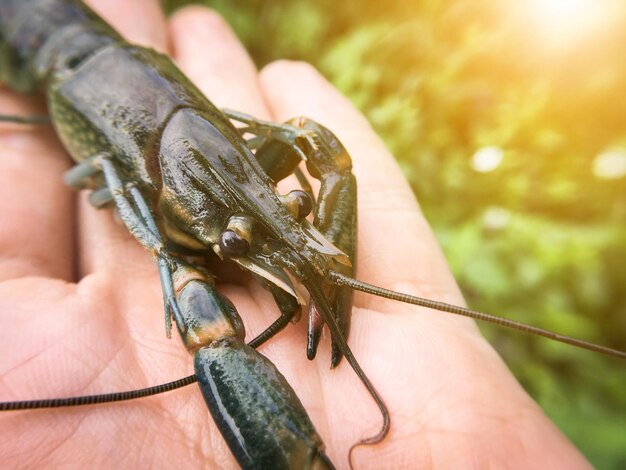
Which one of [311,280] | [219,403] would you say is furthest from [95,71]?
[219,403]

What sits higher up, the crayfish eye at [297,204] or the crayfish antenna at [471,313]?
the crayfish eye at [297,204]

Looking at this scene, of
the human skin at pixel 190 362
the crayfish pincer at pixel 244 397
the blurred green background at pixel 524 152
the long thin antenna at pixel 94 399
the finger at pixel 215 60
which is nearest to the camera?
the crayfish pincer at pixel 244 397

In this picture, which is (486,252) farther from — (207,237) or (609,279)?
(207,237)

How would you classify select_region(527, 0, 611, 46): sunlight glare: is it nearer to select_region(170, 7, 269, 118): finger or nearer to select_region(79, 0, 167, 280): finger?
select_region(170, 7, 269, 118): finger

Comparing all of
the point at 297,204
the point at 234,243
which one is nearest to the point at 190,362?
the point at 234,243

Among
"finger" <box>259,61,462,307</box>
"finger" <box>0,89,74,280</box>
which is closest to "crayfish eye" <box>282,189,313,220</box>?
"finger" <box>259,61,462,307</box>

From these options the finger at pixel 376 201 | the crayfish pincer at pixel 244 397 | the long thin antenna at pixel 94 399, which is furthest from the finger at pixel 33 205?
the finger at pixel 376 201

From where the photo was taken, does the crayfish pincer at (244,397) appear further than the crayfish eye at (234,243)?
No

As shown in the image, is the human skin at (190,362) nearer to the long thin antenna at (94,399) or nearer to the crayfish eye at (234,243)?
the long thin antenna at (94,399)
